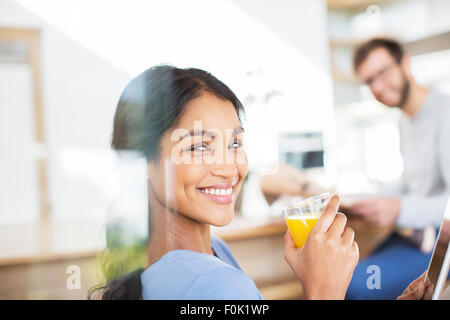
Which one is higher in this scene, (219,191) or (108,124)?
(108,124)

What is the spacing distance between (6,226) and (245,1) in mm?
857

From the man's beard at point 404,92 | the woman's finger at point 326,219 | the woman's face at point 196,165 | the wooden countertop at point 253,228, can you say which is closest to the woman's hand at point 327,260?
the woman's finger at point 326,219

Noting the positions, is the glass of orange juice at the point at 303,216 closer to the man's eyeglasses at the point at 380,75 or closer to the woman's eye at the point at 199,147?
the woman's eye at the point at 199,147

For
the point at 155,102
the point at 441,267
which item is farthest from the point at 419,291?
the point at 155,102

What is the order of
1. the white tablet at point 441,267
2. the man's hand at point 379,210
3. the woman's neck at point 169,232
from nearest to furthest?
the woman's neck at point 169,232
the white tablet at point 441,267
the man's hand at point 379,210

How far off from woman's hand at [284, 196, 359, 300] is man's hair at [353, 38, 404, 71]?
1.55 ft

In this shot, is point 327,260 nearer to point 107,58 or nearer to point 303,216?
point 303,216

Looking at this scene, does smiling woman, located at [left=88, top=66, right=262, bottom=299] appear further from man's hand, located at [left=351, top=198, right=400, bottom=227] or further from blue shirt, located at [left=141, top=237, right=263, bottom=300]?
man's hand, located at [left=351, top=198, right=400, bottom=227]

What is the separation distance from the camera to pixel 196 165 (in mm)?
997

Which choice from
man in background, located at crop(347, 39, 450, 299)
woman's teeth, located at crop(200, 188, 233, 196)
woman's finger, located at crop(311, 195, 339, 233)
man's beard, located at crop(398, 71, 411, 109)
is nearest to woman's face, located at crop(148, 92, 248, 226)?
woman's teeth, located at crop(200, 188, 233, 196)

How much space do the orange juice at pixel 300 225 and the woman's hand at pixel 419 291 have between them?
38 centimetres

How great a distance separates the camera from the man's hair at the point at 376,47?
1.21m

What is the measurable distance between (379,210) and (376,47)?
490mm

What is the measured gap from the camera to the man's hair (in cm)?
121
